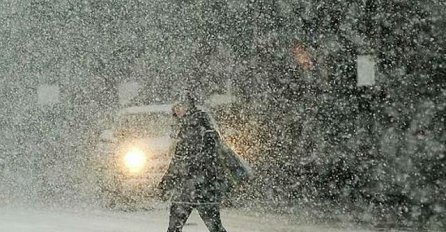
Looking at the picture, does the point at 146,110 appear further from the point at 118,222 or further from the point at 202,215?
the point at 202,215

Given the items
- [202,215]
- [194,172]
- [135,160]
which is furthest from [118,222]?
[194,172]

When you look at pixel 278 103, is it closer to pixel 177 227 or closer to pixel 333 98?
pixel 333 98

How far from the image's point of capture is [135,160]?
9781 mm

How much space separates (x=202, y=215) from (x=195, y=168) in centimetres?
45

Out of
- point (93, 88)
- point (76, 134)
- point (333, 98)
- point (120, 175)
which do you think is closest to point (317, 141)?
point (333, 98)

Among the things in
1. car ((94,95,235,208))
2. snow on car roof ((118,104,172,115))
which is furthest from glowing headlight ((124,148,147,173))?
snow on car roof ((118,104,172,115))

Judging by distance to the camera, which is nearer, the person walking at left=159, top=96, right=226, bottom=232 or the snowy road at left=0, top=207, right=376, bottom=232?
the person walking at left=159, top=96, right=226, bottom=232

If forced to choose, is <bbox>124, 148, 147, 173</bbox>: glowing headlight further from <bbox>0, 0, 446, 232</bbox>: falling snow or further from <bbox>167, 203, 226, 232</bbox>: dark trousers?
<bbox>167, 203, 226, 232</bbox>: dark trousers

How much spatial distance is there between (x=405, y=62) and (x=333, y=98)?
1.60 m

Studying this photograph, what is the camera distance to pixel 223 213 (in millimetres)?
9508

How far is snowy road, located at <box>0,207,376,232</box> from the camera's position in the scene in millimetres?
8162

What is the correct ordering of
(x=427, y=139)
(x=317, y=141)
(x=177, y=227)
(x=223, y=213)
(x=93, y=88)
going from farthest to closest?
(x=93, y=88)
(x=317, y=141)
(x=427, y=139)
(x=223, y=213)
(x=177, y=227)

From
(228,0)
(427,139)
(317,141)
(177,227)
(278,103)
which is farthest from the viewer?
(228,0)

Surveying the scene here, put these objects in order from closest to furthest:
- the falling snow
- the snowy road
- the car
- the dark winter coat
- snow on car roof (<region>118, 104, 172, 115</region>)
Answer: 1. the dark winter coat
2. the snowy road
3. the car
4. the falling snow
5. snow on car roof (<region>118, 104, 172, 115</region>)
